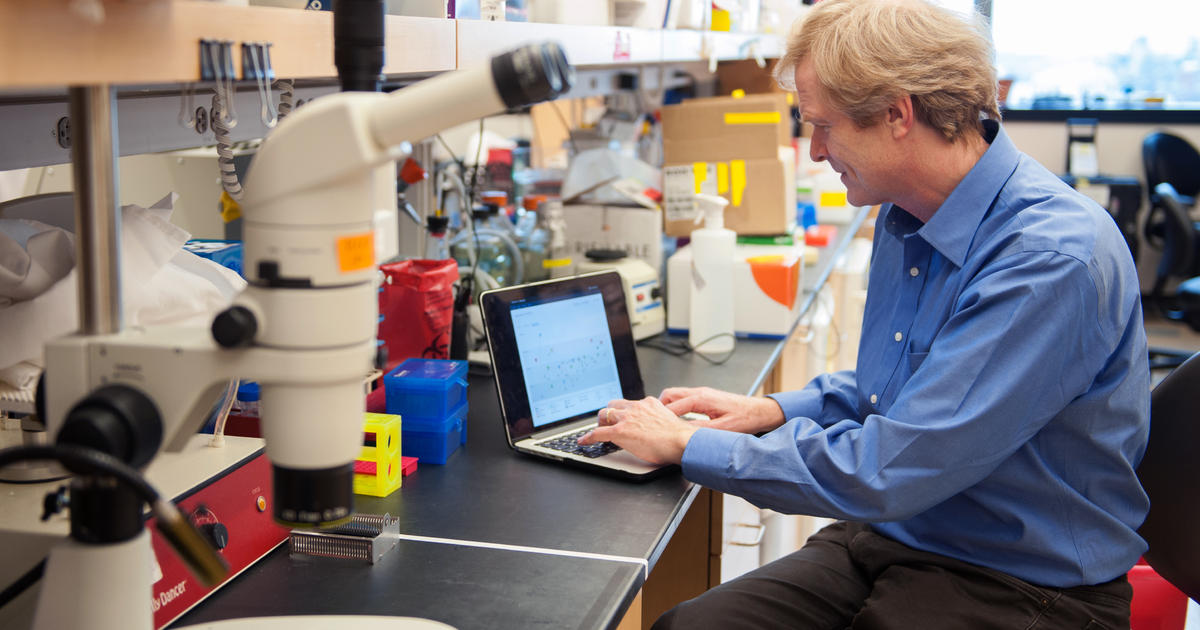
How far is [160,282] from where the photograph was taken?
3.76ft

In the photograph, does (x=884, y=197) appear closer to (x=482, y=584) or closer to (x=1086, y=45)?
(x=482, y=584)

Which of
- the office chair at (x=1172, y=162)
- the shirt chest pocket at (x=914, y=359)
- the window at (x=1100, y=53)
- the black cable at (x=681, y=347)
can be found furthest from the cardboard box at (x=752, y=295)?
the window at (x=1100, y=53)

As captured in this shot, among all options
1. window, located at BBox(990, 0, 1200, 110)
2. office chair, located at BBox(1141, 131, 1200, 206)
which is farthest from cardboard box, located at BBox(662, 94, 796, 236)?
window, located at BBox(990, 0, 1200, 110)

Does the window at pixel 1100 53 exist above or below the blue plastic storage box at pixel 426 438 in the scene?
above

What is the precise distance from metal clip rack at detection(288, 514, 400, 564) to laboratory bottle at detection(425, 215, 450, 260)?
1036 millimetres

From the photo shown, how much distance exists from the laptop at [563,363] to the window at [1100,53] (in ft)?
19.6

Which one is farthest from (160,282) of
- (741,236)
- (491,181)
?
(491,181)

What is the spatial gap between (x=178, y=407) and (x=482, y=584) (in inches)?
19.6

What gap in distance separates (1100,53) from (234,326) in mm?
7484

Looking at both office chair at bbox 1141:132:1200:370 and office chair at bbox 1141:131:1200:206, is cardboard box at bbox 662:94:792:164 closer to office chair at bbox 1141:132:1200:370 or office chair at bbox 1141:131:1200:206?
office chair at bbox 1141:132:1200:370

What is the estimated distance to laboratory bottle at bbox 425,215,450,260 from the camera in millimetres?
2230

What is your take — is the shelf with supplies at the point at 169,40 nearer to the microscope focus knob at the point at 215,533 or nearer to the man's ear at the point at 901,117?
the microscope focus knob at the point at 215,533

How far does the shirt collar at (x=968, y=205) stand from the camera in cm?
154

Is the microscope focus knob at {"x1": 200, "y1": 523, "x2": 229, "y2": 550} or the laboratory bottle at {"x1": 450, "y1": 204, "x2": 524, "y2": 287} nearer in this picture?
the microscope focus knob at {"x1": 200, "y1": 523, "x2": 229, "y2": 550}
